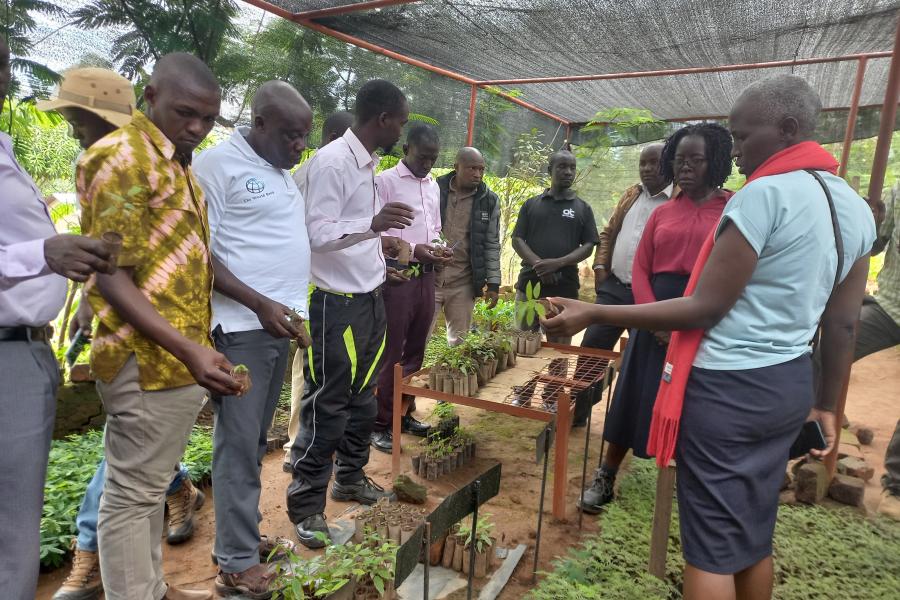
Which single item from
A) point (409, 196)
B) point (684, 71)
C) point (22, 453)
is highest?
point (684, 71)

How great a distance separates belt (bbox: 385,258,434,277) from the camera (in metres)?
3.99

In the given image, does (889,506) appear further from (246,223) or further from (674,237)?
(246,223)

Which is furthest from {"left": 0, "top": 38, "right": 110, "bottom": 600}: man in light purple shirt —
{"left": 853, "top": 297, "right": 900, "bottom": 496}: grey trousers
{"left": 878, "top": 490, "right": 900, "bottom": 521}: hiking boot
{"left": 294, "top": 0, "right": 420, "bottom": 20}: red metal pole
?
{"left": 853, "top": 297, "right": 900, "bottom": 496}: grey trousers

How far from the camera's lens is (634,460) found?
4.31 meters

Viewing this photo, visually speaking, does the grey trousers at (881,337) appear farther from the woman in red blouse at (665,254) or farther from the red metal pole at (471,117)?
the red metal pole at (471,117)

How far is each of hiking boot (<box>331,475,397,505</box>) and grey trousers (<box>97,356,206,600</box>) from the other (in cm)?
156

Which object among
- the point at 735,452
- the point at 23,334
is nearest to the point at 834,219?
the point at 735,452

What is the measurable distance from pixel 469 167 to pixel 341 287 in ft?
7.81

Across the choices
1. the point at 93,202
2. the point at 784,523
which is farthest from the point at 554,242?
the point at 93,202

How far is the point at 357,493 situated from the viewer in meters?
3.51

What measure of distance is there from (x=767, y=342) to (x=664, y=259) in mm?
1481

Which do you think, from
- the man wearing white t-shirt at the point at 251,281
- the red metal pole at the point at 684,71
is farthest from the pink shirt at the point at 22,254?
the red metal pole at the point at 684,71

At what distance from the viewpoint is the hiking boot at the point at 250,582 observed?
243 centimetres

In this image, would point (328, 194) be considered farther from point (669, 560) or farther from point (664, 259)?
point (669, 560)
